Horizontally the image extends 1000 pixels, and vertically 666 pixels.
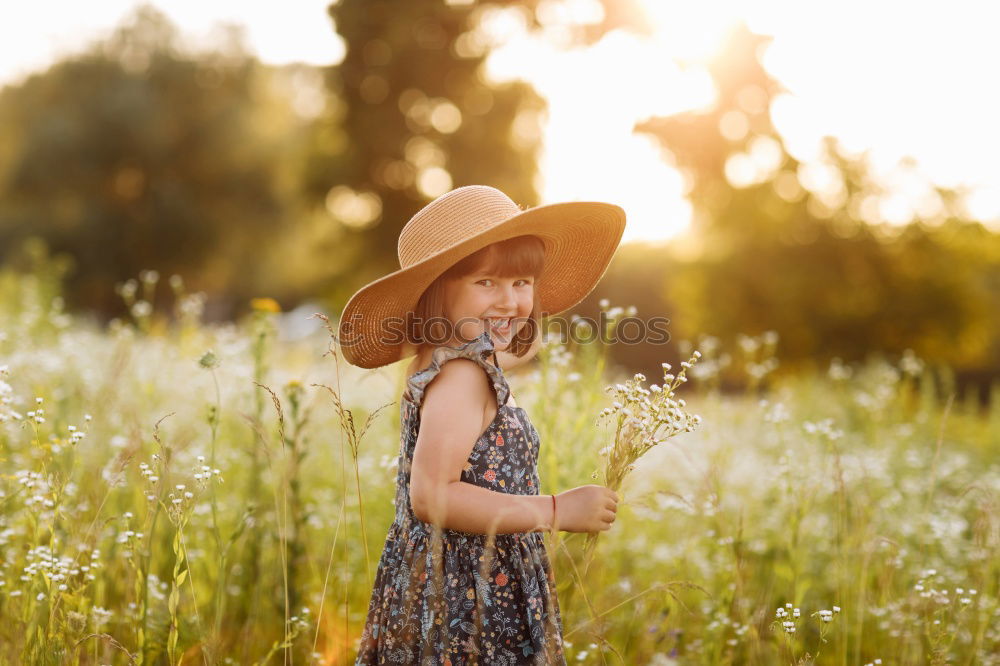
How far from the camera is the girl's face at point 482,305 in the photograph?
2.18 meters

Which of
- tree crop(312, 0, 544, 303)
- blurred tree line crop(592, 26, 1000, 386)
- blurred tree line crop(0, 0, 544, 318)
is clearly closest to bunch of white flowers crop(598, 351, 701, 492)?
blurred tree line crop(592, 26, 1000, 386)

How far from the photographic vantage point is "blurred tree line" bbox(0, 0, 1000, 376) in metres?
20.4

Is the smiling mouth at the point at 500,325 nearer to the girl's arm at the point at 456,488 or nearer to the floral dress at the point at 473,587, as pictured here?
the floral dress at the point at 473,587

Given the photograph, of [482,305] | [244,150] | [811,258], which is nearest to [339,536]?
[482,305]

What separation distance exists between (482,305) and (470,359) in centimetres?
23

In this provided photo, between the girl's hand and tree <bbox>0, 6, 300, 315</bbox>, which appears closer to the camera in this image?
the girl's hand

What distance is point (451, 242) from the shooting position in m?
2.11

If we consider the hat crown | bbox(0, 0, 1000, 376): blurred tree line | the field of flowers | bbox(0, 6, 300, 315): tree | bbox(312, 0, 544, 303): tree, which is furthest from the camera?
bbox(312, 0, 544, 303): tree

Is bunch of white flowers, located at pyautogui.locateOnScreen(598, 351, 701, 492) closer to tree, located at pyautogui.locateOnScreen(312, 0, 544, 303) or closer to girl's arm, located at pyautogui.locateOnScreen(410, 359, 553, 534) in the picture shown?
girl's arm, located at pyautogui.locateOnScreen(410, 359, 553, 534)

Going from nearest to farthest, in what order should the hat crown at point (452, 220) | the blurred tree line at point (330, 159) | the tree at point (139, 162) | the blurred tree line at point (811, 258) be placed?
the hat crown at point (452, 220) → the blurred tree line at point (811, 258) → the blurred tree line at point (330, 159) → the tree at point (139, 162)

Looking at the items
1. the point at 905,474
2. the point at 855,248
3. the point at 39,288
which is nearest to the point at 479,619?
the point at 905,474

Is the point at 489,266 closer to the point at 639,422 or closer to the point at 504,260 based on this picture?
the point at 504,260

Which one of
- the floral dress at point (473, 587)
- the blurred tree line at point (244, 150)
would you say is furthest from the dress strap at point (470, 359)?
the blurred tree line at point (244, 150)

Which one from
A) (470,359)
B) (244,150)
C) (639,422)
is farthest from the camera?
(244,150)
